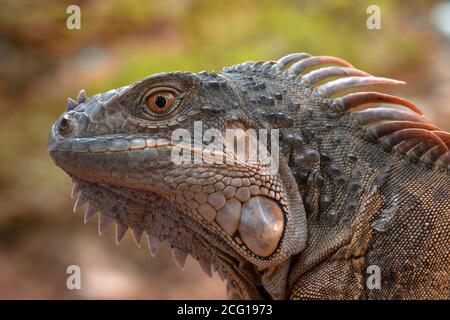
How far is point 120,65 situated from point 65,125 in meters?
9.68

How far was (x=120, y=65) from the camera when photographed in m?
12.7

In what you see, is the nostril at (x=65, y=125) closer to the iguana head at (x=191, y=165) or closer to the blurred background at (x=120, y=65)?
the iguana head at (x=191, y=165)

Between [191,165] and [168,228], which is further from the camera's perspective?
[168,228]

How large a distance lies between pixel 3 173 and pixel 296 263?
9.02 metres

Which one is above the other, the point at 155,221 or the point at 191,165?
the point at 191,165

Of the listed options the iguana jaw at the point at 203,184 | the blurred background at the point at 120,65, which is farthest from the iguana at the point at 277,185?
the blurred background at the point at 120,65

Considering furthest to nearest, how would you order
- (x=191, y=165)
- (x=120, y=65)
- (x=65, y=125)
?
1. (x=120, y=65)
2. (x=65, y=125)
3. (x=191, y=165)

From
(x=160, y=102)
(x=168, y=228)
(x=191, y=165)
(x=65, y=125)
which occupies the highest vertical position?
(x=160, y=102)

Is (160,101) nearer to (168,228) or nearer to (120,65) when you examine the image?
(168,228)

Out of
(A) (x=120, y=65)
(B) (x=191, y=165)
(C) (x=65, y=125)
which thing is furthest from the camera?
(A) (x=120, y=65)

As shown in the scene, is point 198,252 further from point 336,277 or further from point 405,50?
point 405,50

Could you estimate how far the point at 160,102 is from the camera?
3.20 meters

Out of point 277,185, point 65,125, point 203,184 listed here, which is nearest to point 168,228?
point 203,184

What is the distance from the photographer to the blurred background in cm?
1023
